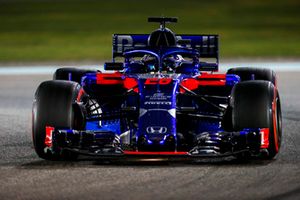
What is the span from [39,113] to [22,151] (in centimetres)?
121

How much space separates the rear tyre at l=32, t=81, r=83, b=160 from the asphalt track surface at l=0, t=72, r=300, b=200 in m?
0.18

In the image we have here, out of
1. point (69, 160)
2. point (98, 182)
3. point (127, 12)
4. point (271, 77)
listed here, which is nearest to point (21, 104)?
point (271, 77)

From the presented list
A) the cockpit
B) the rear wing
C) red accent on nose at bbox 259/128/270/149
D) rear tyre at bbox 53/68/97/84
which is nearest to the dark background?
the rear wing

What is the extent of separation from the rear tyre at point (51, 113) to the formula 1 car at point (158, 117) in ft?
0.04

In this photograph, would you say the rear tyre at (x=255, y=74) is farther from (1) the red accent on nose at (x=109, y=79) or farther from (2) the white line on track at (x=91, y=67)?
(2) the white line on track at (x=91, y=67)

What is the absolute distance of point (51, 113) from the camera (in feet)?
→ 39.5

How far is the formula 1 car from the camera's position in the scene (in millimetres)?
11773

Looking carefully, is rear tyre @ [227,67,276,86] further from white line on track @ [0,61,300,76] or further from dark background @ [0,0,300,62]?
dark background @ [0,0,300,62]

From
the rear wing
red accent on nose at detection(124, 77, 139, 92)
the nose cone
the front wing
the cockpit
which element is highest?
the rear wing

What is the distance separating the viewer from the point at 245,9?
160 ft

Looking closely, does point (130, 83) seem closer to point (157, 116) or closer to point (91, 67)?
point (157, 116)

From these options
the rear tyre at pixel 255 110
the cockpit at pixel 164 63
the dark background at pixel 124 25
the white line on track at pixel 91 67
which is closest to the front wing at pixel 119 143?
the rear tyre at pixel 255 110

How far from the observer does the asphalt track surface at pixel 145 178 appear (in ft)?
32.7

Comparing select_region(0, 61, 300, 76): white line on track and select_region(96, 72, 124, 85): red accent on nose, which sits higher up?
select_region(96, 72, 124, 85): red accent on nose
